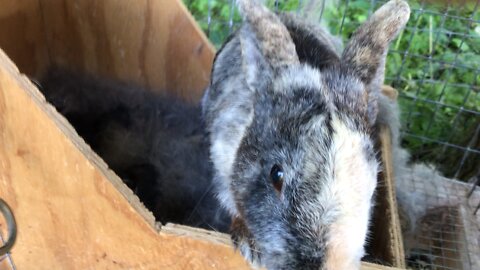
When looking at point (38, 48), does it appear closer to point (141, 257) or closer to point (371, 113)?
point (141, 257)

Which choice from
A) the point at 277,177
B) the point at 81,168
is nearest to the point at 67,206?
the point at 81,168

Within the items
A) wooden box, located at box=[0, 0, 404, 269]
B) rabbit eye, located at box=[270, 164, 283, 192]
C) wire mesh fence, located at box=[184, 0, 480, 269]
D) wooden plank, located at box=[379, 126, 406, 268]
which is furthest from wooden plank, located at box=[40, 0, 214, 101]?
rabbit eye, located at box=[270, 164, 283, 192]

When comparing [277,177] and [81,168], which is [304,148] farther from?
[81,168]

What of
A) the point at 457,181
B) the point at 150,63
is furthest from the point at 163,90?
the point at 457,181

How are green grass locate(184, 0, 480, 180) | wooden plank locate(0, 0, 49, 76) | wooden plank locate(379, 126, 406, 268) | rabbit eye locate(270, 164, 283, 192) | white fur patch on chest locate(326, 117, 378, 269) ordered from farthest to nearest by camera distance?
green grass locate(184, 0, 480, 180), wooden plank locate(0, 0, 49, 76), wooden plank locate(379, 126, 406, 268), rabbit eye locate(270, 164, 283, 192), white fur patch on chest locate(326, 117, 378, 269)

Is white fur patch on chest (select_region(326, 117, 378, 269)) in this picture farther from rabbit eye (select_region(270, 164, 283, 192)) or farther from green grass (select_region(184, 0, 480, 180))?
green grass (select_region(184, 0, 480, 180))

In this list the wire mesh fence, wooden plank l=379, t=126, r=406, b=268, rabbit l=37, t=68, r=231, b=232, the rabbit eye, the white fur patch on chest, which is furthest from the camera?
the wire mesh fence

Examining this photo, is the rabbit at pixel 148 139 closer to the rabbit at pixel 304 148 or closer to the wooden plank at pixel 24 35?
the wooden plank at pixel 24 35
